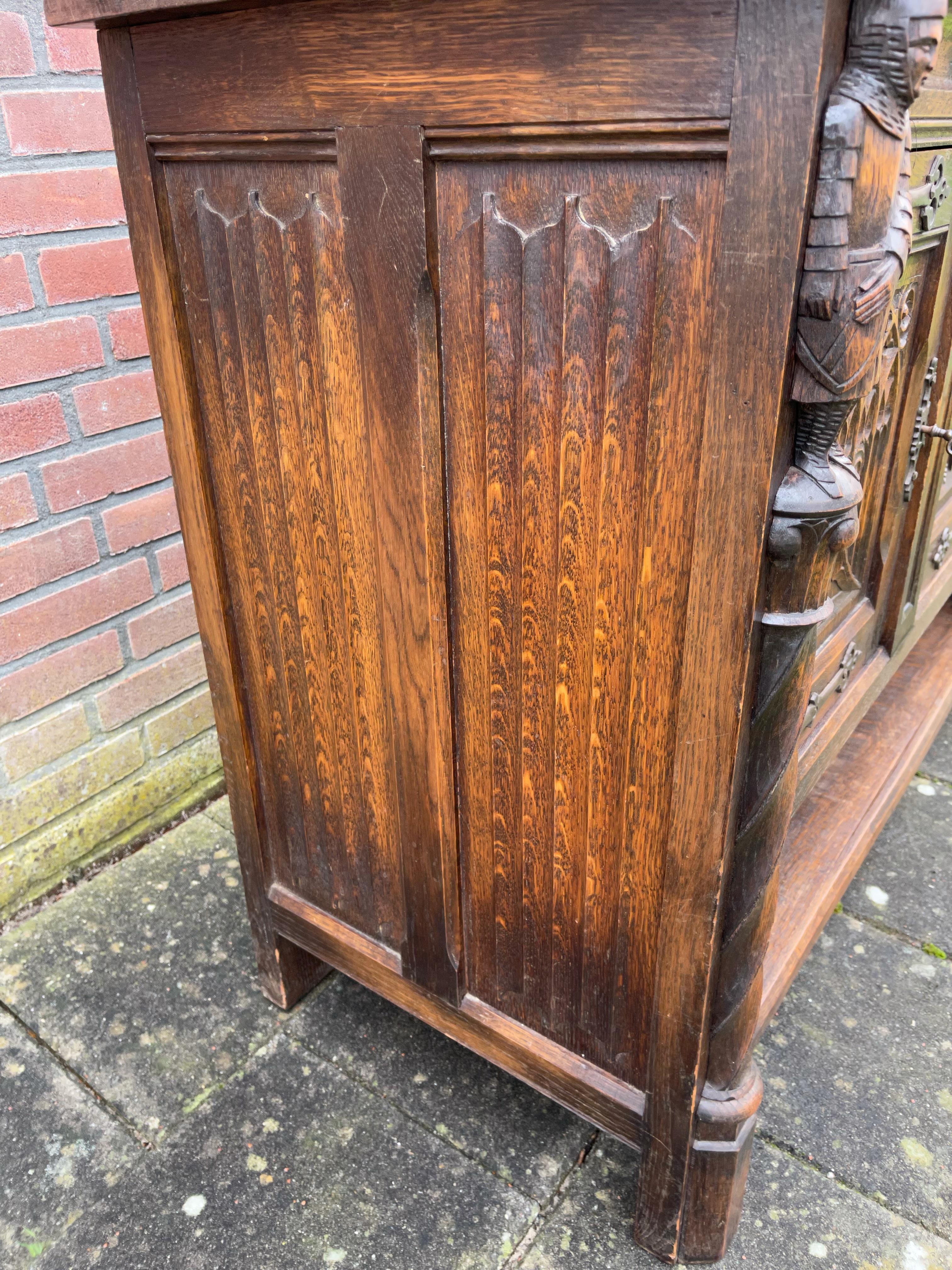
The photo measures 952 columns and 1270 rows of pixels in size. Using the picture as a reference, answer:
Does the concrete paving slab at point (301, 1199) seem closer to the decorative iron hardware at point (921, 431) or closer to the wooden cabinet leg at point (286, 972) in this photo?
the wooden cabinet leg at point (286, 972)

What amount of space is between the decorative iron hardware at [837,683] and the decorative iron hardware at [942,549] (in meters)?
0.36

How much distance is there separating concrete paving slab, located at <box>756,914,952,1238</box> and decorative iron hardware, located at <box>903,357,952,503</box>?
837 millimetres

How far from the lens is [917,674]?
2102 mm

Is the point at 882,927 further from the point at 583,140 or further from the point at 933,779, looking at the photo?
the point at 583,140

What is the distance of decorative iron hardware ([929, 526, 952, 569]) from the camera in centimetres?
179

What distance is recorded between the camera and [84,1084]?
1488mm

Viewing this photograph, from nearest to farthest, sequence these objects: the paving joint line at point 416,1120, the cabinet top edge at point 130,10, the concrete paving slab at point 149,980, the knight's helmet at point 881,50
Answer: the knight's helmet at point 881,50 < the cabinet top edge at point 130,10 < the paving joint line at point 416,1120 < the concrete paving slab at point 149,980

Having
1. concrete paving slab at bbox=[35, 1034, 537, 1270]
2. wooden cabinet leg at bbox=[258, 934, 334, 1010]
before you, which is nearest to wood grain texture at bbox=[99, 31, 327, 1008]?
wooden cabinet leg at bbox=[258, 934, 334, 1010]

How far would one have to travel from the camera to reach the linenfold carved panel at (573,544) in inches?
32.8

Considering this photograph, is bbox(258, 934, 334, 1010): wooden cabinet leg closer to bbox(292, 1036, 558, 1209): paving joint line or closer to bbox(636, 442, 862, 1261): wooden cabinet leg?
bbox(292, 1036, 558, 1209): paving joint line

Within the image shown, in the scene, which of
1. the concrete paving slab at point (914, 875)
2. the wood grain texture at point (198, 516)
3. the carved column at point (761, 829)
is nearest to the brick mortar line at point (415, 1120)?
the wood grain texture at point (198, 516)

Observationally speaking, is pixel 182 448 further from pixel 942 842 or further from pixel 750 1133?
pixel 942 842

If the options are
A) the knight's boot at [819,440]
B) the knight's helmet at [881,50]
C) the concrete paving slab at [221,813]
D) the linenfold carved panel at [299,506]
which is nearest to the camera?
the knight's helmet at [881,50]

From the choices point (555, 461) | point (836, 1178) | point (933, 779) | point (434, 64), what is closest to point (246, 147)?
point (434, 64)
